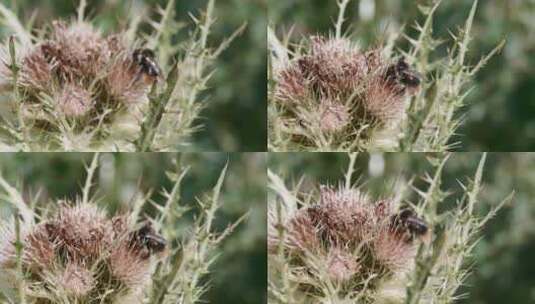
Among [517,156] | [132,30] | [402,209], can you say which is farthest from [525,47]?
[132,30]

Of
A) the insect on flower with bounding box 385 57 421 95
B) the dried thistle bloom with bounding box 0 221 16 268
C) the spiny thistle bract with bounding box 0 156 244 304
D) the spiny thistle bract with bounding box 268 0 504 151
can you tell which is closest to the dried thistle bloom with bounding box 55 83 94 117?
the spiny thistle bract with bounding box 0 156 244 304

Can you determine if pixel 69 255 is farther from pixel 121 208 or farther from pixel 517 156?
pixel 517 156

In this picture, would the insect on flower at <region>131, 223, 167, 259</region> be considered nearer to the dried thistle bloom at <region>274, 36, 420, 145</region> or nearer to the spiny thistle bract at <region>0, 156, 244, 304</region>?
the spiny thistle bract at <region>0, 156, 244, 304</region>

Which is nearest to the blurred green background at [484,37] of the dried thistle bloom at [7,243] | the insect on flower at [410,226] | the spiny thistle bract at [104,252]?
the insect on flower at [410,226]

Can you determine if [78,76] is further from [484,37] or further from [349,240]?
[484,37]

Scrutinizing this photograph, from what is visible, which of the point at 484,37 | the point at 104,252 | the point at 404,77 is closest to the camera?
the point at 104,252

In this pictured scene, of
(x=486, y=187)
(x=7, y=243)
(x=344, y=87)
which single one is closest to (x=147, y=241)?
(x=7, y=243)
